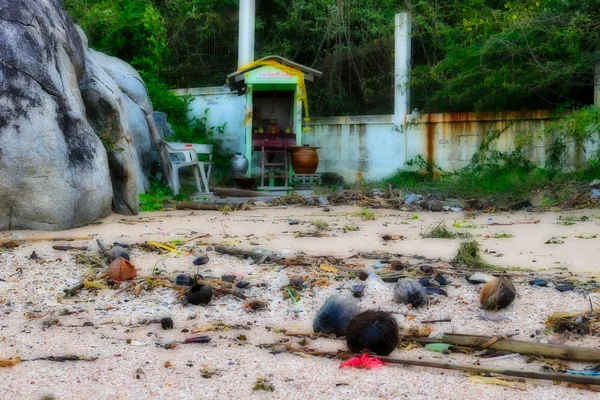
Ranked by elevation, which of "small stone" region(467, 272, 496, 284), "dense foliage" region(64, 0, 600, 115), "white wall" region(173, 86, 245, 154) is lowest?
"small stone" region(467, 272, 496, 284)

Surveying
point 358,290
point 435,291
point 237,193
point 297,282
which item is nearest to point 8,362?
point 297,282

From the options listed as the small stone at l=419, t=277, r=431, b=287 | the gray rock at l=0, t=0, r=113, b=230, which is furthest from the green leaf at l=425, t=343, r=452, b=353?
the gray rock at l=0, t=0, r=113, b=230

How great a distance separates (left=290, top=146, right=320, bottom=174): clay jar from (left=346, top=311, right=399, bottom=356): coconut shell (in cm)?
1001

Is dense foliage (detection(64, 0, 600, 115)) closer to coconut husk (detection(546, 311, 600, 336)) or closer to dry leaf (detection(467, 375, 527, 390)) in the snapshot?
coconut husk (detection(546, 311, 600, 336))

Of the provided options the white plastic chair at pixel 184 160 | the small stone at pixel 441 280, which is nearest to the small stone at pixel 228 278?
the small stone at pixel 441 280

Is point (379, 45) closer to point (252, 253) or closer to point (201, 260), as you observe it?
point (252, 253)

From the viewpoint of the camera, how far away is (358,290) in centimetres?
445

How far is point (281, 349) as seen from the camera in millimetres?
3492

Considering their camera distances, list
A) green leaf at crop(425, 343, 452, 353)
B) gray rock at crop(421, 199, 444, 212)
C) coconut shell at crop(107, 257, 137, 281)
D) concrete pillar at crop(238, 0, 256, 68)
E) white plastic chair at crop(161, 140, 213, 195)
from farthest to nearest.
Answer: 1. concrete pillar at crop(238, 0, 256, 68)
2. white plastic chair at crop(161, 140, 213, 195)
3. gray rock at crop(421, 199, 444, 212)
4. coconut shell at crop(107, 257, 137, 281)
5. green leaf at crop(425, 343, 452, 353)

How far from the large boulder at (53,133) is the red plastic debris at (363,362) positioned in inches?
192

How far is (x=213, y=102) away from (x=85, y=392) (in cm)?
1260

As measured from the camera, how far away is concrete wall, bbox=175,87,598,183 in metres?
11.6

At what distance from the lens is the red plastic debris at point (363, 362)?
3168 mm

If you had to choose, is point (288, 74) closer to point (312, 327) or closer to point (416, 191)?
point (416, 191)
